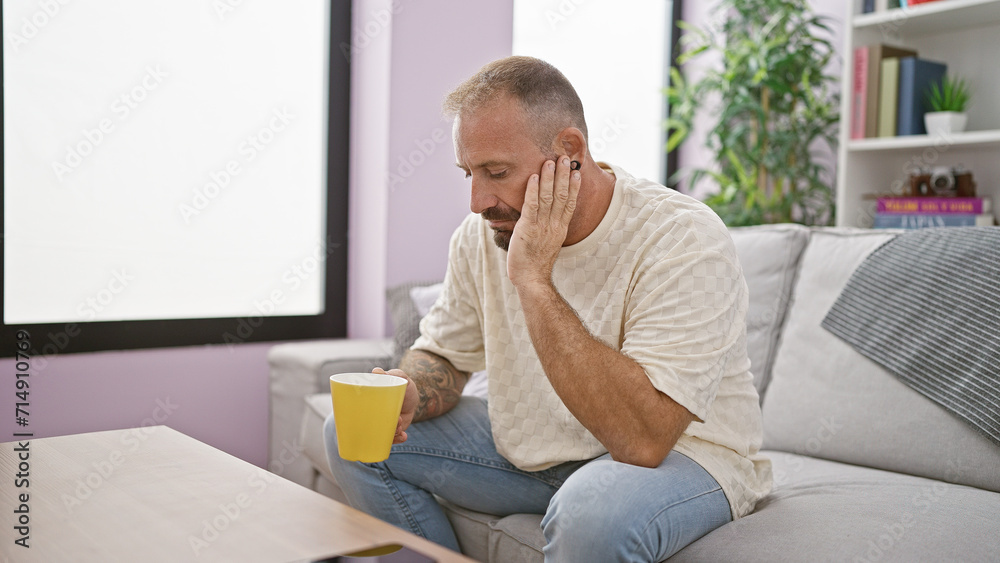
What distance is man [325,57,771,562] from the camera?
1097 millimetres

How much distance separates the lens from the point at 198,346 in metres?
2.40

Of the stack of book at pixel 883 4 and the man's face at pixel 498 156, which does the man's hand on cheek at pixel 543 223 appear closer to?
the man's face at pixel 498 156

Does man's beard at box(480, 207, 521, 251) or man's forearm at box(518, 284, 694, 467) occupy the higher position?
man's beard at box(480, 207, 521, 251)

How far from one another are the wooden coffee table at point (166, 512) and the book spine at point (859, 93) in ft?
7.41

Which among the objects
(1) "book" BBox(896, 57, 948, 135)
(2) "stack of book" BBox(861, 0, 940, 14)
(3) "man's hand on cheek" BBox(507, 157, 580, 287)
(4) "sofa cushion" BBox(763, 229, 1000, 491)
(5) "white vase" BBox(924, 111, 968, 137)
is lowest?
(4) "sofa cushion" BBox(763, 229, 1000, 491)

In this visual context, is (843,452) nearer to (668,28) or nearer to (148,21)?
(148,21)

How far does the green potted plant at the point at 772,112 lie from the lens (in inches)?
112

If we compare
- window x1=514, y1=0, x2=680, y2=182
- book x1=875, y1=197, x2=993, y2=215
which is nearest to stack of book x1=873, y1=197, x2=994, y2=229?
book x1=875, y1=197, x2=993, y2=215

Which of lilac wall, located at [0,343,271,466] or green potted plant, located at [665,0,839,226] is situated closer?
lilac wall, located at [0,343,271,466]

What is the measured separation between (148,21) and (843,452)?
2.08m

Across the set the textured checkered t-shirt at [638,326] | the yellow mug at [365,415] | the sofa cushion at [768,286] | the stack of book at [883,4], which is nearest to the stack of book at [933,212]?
the stack of book at [883,4]

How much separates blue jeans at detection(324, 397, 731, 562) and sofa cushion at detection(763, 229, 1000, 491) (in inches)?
20.1

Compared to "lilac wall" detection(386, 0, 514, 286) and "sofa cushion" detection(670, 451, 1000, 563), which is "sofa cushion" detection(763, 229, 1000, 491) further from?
"lilac wall" detection(386, 0, 514, 286)

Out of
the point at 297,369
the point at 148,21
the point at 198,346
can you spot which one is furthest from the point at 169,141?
the point at 297,369
